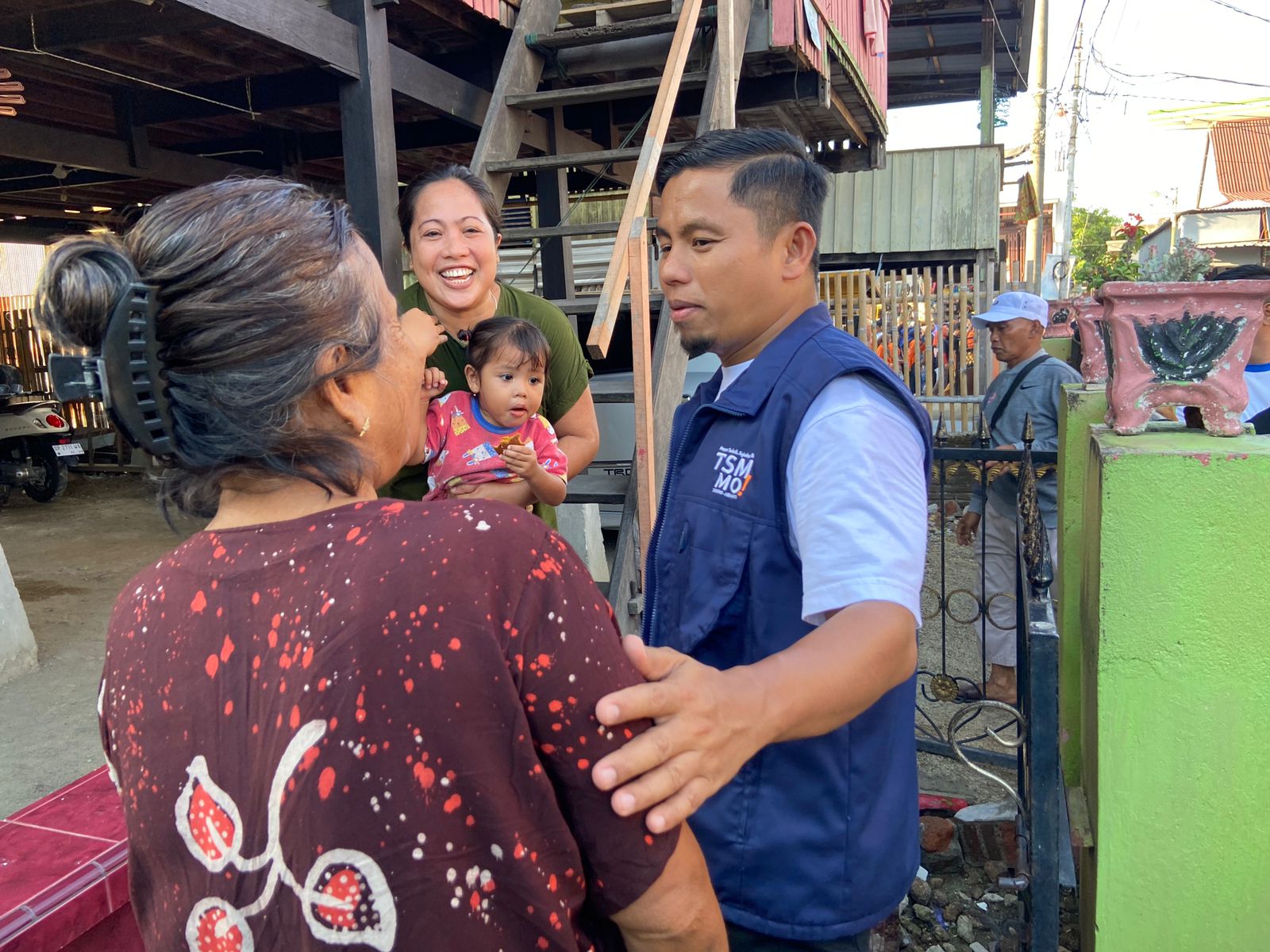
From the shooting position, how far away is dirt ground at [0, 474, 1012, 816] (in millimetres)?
3920

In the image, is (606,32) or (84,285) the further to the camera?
(606,32)

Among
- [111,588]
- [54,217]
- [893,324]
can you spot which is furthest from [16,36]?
[893,324]

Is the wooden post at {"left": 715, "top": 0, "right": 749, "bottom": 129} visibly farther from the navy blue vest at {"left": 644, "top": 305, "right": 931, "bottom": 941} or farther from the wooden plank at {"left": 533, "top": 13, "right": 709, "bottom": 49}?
the navy blue vest at {"left": 644, "top": 305, "right": 931, "bottom": 941}

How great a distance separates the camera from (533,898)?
2.81 feet

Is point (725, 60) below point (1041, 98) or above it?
below

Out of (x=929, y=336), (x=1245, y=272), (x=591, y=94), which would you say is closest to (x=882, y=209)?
(x=929, y=336)

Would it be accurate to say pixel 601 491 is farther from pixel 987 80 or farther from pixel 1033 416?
pixel 987 80

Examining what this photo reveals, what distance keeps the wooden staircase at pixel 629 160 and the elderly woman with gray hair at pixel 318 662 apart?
227cm

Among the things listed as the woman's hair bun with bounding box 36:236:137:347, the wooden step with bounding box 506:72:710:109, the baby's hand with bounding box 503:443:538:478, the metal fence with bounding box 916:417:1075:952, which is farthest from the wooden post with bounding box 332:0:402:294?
the woman's hair bun with bounding box 36:236:137:347

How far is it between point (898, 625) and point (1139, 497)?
0.95 metres

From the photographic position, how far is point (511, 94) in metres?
4.98

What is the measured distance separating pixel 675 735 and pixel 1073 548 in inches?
91.3

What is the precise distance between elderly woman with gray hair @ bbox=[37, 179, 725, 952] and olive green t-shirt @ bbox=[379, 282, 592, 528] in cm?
158

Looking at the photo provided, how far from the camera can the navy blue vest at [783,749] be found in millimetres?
1313
